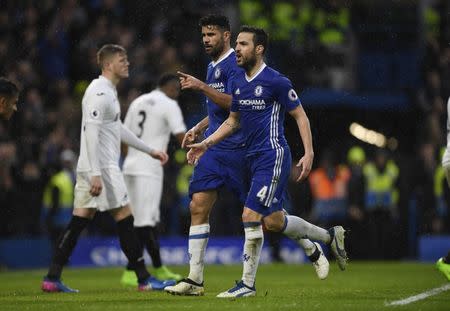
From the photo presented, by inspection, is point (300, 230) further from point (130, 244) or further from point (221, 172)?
point (130, 244)

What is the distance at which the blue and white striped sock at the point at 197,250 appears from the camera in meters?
9.98

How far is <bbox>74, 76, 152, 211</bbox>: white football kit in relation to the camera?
36.2 feet

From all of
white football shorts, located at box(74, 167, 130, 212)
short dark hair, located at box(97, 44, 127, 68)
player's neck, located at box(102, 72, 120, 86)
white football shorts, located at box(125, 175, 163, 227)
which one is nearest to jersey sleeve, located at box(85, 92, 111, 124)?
player's neck, located at box(102, 72, 120, 86)

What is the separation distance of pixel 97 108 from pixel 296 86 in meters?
12.2

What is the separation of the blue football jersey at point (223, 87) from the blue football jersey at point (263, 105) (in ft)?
1.11

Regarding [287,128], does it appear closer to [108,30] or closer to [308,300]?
[108,30]

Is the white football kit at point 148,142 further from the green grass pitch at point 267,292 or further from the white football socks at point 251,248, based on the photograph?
the white football socks at point 251,248

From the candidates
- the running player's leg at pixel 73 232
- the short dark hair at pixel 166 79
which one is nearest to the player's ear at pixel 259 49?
the running player's leg at pixel 73 232

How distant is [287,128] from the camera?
24.5m

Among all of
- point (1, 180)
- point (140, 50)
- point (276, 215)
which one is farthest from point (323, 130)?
point (276, 215)

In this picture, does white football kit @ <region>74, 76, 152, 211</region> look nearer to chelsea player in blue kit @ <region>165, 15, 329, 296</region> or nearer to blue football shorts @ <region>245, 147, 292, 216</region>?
chelsea player in blue kit @ <region>165, 15, 329, 296</region>

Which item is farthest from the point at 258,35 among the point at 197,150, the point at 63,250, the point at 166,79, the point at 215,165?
the point at 166,79

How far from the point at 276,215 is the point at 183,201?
1086 cm

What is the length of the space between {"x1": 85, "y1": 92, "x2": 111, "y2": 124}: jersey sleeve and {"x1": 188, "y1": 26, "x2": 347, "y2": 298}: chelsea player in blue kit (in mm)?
1642
